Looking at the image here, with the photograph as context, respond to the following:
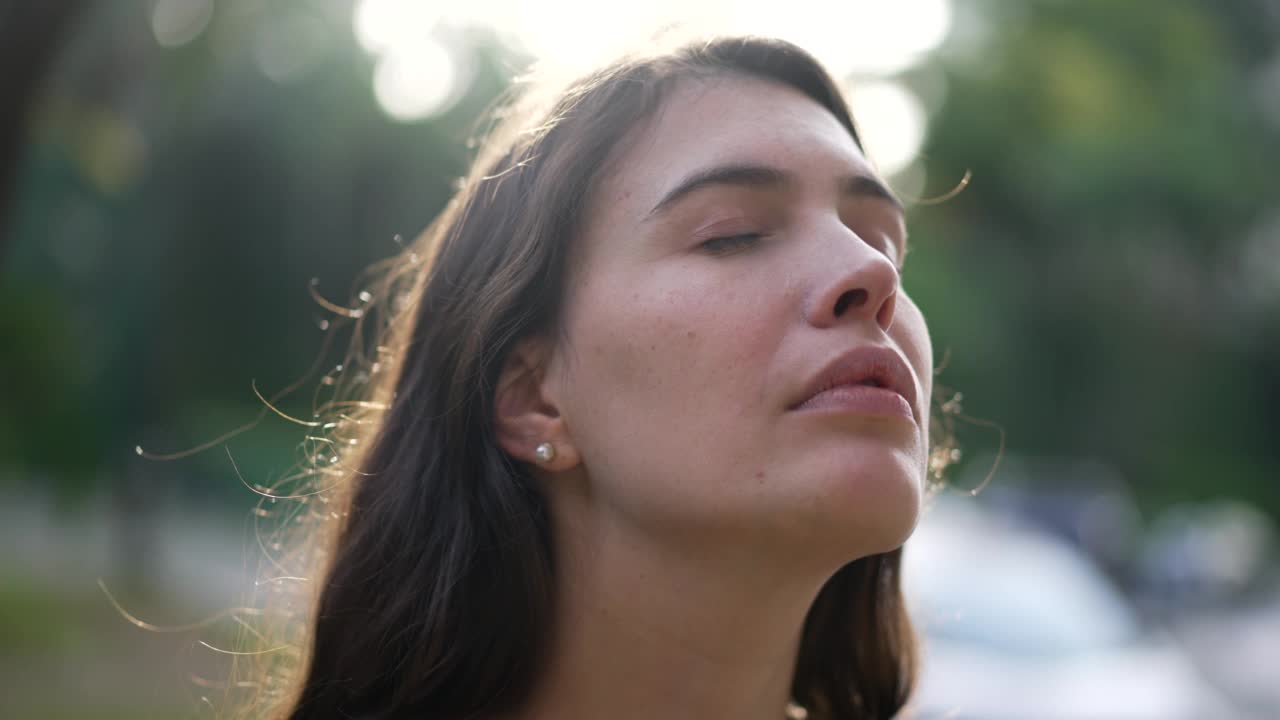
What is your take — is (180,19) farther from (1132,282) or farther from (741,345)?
(1132,282)

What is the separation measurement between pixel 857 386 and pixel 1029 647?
576cm

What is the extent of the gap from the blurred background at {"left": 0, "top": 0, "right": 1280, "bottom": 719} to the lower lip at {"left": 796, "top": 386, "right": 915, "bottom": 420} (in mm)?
826

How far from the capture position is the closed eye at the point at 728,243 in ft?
7.11

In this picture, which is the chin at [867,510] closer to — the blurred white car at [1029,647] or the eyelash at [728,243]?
the eyelash at [728,243]

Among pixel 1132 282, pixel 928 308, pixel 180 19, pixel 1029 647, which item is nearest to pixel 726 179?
pixel 1029 647

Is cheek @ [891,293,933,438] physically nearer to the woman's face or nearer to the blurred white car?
the woman's face

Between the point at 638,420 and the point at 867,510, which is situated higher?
the point at 638,420

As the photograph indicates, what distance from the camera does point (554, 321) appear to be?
90.6 inches

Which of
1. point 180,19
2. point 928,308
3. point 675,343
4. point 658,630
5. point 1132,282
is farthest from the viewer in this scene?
point 1132,282

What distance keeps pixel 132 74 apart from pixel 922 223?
1492 centimetres

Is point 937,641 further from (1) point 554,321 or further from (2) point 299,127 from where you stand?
(2) point 299,127

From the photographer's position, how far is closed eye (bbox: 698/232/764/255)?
2168 millimetres

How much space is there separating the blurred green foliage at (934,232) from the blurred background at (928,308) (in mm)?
57

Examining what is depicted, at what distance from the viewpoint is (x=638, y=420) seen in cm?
212
